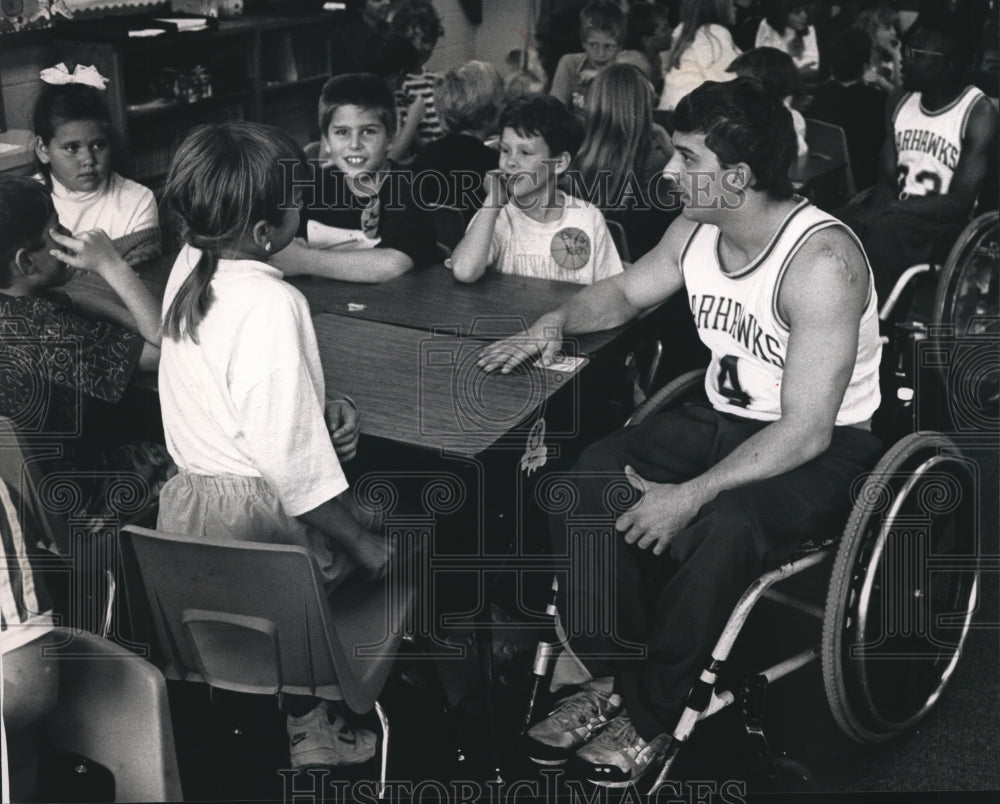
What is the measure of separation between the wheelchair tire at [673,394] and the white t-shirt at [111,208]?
110 centimetres

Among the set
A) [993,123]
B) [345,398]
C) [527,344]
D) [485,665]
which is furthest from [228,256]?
[993,123]

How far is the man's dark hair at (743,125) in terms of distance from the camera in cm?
227

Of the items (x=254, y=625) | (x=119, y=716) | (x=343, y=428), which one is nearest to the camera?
(x=119, y=716)

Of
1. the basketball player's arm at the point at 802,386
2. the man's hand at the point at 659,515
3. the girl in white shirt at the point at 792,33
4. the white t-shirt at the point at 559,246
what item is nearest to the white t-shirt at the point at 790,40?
the girl in white shirt at the point at 792,33

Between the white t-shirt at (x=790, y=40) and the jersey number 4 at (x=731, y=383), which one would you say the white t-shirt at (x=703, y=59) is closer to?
the white t-shirt at (x=790, y=40)

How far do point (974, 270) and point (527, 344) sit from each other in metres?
1.15

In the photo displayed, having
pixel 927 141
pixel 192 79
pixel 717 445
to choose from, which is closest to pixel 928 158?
pixel 927 141

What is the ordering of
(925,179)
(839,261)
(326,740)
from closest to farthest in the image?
(839,261), (326,740), (925,179)

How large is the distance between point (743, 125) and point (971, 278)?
Result: 0.88m

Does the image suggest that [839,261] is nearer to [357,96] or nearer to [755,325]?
[755,325]

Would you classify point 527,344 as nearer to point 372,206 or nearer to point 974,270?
point 372,206

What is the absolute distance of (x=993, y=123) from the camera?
Answer: 2.63 metres

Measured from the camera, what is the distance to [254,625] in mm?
1938

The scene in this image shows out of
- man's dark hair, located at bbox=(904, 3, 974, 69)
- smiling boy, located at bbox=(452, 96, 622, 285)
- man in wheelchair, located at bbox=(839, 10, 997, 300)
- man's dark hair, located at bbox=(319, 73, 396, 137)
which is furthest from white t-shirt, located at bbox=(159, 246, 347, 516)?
man's dark hair, located at bbox=(904, 3, 974, 69)
